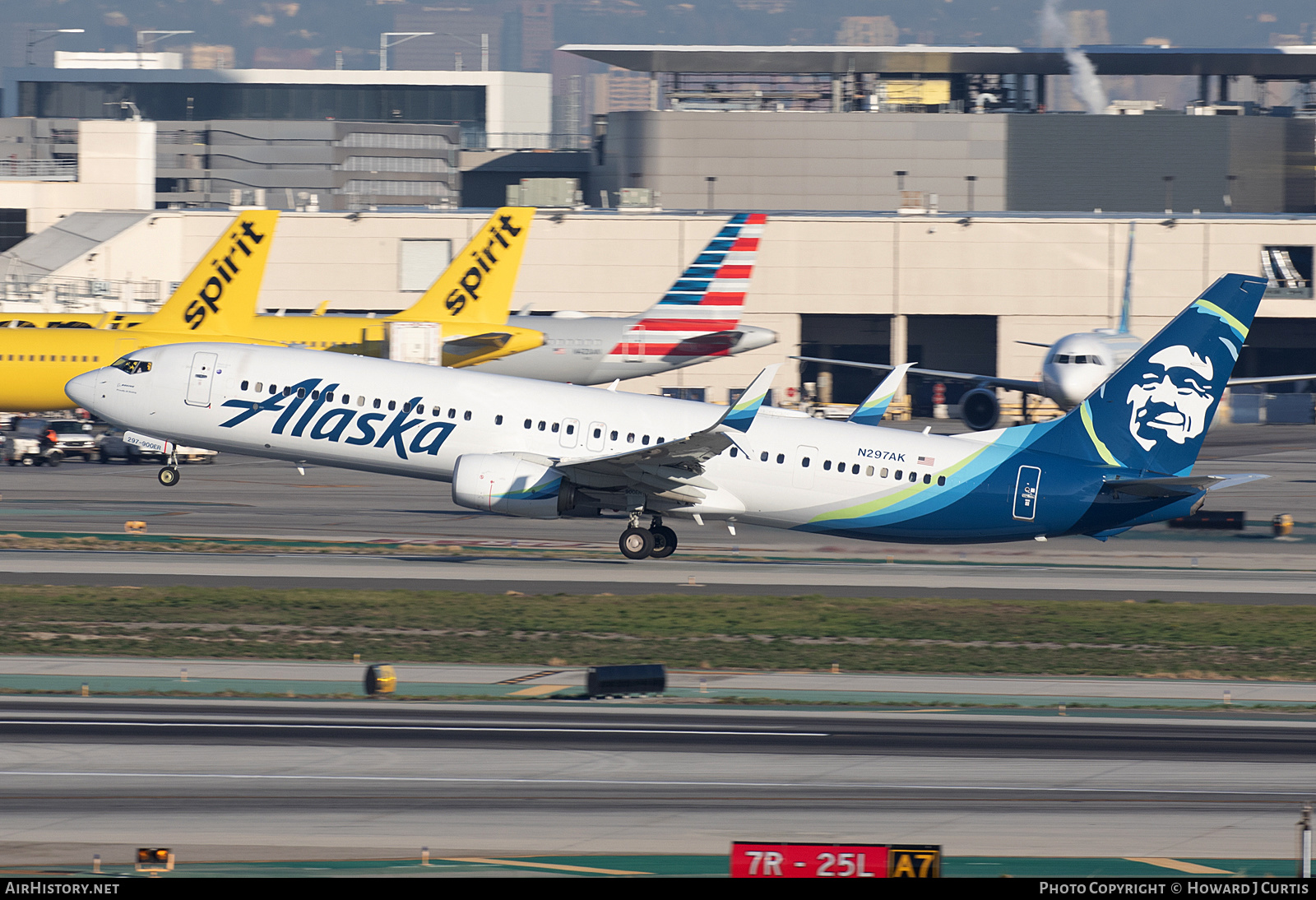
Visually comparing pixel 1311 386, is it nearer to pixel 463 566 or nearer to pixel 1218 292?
pixel 1218 292

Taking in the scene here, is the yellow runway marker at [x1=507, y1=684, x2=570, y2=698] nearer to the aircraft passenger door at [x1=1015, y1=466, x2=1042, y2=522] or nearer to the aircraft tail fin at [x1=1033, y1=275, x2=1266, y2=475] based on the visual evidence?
the aircraft passenger door at [x1=1015, y1=466, x2=1042, y2=522]

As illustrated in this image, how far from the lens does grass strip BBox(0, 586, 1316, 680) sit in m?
31.8

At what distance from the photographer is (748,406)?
1577 inches

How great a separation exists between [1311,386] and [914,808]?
101 metres

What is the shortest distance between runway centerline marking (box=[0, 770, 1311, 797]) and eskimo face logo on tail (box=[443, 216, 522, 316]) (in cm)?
5460

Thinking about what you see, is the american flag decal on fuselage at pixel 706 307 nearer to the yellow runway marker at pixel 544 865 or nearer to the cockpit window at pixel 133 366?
the cockpit window at pixel 133 366

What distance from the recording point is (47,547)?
4397 centimetres

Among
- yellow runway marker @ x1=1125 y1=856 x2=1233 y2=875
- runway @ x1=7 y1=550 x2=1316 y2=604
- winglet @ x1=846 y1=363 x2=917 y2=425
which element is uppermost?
winglet @ x1=846 y1=363 x2=917 y2=425

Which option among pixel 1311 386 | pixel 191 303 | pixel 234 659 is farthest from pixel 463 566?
pixel 1311 386

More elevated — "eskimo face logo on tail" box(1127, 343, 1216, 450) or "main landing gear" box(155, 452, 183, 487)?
"eskimo face logo on tail" box(1127, 343, 1216, 450)

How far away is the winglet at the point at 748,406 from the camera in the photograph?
39.0 m

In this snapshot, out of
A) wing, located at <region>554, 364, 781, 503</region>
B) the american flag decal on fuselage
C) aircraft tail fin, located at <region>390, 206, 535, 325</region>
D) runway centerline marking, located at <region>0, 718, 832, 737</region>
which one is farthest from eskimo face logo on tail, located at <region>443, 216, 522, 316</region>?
runway centerline marking, located at <region>0, 718, 832, 737</region>

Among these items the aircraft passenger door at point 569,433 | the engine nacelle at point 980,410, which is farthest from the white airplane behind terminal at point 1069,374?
the aircraft passenger door at point 569,433

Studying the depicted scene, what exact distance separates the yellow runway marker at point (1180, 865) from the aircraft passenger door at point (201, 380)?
31715 mm
